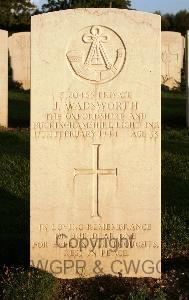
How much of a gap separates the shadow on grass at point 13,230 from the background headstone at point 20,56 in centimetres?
869

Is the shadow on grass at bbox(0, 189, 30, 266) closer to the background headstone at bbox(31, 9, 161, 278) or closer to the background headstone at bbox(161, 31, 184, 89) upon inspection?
the background headstone at bbox(31, 9, 161, 278)

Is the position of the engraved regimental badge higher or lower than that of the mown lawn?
higher

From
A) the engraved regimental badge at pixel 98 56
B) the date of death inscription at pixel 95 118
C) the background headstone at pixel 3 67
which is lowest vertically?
the date of death inscription at pixel 95 118

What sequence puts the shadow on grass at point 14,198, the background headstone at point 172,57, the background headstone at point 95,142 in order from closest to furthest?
1. the background headstone at point 95,142
2. the shadow on grass at point 14,198
3. the background headstone at point 172,57

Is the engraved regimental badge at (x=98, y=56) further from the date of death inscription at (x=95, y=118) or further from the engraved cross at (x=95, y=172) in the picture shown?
the engraved cross at (x=95, y=172)

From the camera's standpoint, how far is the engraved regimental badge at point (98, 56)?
15.5 feet

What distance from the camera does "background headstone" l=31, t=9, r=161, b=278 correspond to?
4.73 meters

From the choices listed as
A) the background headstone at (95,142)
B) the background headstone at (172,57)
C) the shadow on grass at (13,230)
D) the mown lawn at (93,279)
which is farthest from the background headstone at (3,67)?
the background headstone at (95,142)

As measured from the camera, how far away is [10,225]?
6.23 metres

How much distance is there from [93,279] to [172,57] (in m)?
12.5

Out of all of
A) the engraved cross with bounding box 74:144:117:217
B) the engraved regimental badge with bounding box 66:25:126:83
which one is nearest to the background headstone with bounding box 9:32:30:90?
the engraved regimental badge with bounding box 66:25:126:83

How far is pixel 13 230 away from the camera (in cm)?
607

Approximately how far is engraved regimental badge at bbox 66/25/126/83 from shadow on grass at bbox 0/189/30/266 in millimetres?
1656

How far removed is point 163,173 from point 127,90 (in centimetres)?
364
